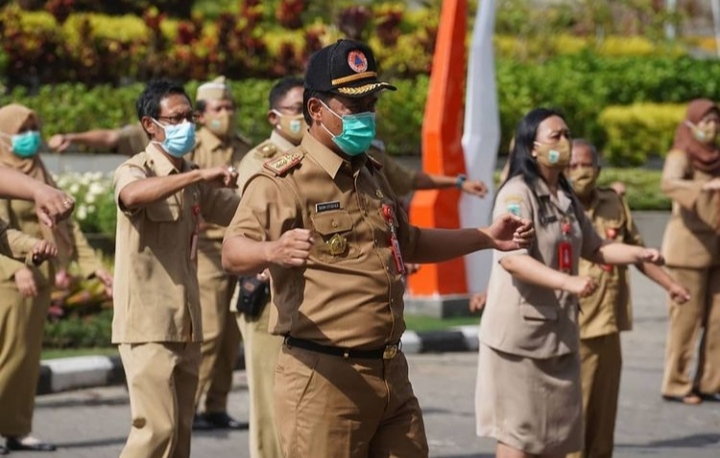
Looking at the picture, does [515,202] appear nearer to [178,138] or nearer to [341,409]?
[178,138]

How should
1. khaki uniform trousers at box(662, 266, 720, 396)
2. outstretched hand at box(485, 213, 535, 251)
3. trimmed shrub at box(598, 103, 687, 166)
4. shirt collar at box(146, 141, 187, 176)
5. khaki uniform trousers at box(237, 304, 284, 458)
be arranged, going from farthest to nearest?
trimmed shrub at box(598, 103, 687, 166) → khaki uniform trousers at box(662, 266, 720, 396) → khaki uniform trousers at box(237, 304, 284, 458) → shirt collar at box(146, 141, 187, 176) → outstretched hand at box(485, 213, 535, 251)

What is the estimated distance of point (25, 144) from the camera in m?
9.09

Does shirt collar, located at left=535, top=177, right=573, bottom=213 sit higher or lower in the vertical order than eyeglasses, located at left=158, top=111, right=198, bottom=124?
lower

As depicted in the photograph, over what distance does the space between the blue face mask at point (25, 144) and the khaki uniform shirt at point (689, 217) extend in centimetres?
419

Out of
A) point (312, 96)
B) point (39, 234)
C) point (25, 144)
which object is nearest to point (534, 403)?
point (312, 96)

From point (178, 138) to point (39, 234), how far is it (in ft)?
6.09

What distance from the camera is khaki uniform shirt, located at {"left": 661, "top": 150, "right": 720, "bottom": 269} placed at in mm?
11109

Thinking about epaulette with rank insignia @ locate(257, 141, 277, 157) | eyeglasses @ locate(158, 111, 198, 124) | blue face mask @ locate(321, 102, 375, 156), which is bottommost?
epaulette with rank insignia @ locate(257, 141, 277, 157)

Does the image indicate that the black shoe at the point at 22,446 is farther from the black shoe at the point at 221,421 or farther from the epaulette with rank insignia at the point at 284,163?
the epaulette with rank insignia at the point at 284,163

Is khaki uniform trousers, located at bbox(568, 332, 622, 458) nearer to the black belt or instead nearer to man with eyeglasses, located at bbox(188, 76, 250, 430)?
man with eyeglasses, located at bbox(188, 76, 250, 430)

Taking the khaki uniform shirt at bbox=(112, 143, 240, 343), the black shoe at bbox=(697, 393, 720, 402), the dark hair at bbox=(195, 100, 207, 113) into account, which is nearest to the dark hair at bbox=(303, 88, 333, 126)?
the khaki uniform shirt at bbox=(112, 143, 240, 343)

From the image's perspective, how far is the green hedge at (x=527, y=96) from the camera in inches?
718

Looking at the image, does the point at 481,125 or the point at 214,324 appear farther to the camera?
the point at 481,125

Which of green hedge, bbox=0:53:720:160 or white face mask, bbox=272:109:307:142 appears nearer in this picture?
white face mask, bbox=272:109:307:142
